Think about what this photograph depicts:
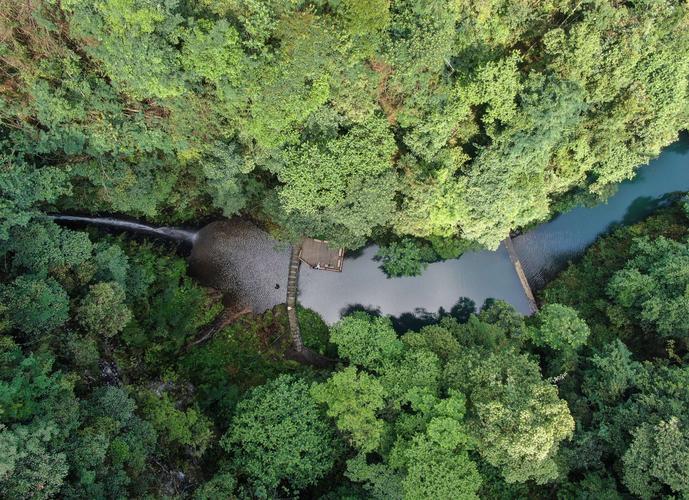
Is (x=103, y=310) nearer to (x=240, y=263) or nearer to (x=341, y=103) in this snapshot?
(x=240, y=263)

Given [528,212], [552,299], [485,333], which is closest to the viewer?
[528,212]

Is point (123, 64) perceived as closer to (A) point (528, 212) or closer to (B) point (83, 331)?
(B) point (83, 331)

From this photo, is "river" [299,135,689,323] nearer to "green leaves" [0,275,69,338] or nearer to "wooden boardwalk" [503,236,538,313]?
"wooden boardwalk" [503,236,538,313]

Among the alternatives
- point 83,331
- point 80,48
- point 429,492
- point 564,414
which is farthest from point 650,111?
point 83,331

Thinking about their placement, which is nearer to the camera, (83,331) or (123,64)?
(123,64)

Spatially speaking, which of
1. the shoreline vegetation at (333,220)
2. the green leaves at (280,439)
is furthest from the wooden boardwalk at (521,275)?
the green leaves at (280,439)

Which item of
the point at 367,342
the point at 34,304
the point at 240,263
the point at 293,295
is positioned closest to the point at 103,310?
the point at 34,304

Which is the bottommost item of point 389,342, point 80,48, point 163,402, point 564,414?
point 564,414
